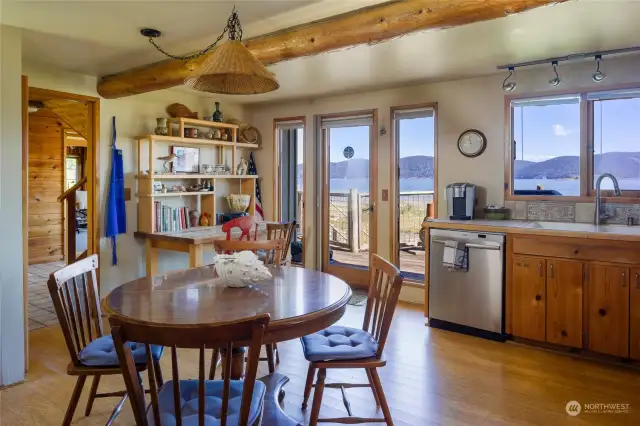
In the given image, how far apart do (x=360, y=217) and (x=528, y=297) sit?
2216mm

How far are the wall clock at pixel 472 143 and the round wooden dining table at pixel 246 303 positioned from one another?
8.05ft

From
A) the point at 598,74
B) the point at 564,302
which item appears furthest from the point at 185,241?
the point at 598,74

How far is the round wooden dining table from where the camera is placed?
173 cm

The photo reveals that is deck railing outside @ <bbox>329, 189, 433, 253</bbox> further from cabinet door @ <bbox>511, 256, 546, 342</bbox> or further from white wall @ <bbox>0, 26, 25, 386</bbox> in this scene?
white wall @ <bbox>0, 26, 25, 386</bbox>

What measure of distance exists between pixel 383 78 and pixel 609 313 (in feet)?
9.03

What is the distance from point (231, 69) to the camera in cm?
195

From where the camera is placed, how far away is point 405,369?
9.97 ft

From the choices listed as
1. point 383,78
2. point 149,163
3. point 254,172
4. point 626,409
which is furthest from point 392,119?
point 626,409

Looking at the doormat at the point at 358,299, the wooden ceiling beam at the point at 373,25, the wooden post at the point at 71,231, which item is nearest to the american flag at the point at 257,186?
the doormat at the point at 358,299

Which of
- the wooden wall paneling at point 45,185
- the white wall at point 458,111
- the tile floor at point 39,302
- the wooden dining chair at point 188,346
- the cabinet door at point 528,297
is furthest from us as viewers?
the wooden wall paneling at point 45,185

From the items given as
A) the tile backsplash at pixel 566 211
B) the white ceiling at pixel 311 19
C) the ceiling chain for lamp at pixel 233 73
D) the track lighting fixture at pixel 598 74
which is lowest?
the tile backsplash at pixel 566 211

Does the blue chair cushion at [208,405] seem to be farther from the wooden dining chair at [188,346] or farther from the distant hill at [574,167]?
the distant hill at [574,167]

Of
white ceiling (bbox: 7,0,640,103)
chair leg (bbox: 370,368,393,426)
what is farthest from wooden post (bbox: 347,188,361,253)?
chair leg (bbox: 370,368,393,426)

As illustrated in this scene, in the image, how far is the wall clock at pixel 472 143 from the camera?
4.20m
